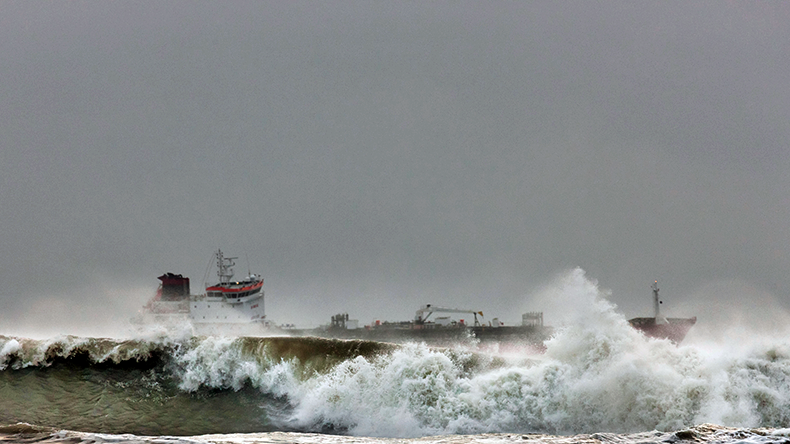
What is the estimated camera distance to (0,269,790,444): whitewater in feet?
36.1

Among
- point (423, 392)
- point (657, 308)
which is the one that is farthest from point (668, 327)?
point (423, 392)

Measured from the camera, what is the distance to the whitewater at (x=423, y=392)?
11.0 metres

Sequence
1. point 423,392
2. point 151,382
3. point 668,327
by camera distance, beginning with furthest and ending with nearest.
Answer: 1. point 668,327
2. point 151,382
3. point 423,392

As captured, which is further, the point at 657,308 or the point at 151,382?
the point at 657,308

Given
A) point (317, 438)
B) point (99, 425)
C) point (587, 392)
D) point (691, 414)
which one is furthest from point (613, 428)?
point (99, 425)

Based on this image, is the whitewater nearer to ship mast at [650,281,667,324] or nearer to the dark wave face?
the dark wave face

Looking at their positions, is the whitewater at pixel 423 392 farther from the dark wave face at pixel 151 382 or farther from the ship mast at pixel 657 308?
the ship mast at pixel 657 308

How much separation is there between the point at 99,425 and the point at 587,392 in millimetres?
11877

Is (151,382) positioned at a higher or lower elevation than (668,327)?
higher

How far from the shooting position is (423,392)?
41.9 feet

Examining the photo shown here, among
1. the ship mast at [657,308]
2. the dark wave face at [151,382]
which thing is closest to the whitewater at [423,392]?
the dark wave face at [151,382]

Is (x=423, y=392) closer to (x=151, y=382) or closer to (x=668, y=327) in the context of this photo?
(x=151, y=382)

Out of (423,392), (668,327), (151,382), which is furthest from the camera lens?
(668,327)

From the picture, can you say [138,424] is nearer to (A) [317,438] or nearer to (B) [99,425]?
(B) [99,425]
